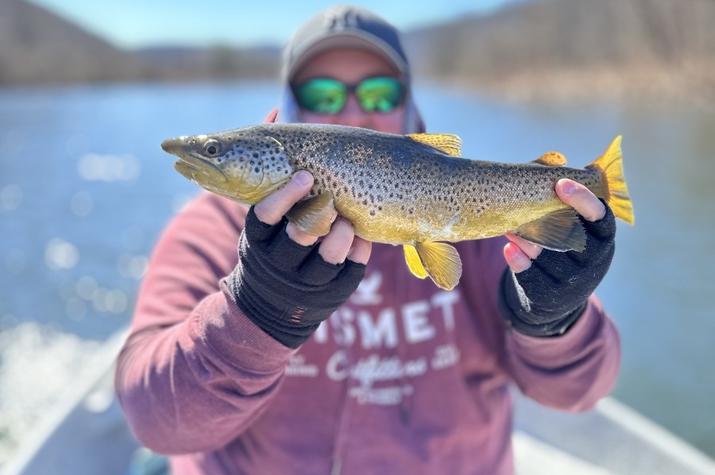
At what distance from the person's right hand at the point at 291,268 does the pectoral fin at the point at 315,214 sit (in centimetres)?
3

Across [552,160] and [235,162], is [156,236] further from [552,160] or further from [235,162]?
[552,160]

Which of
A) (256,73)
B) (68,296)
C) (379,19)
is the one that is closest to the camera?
(379,19)

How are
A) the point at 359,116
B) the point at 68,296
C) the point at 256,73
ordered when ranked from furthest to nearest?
the point at 256,73
the point at 68,296
the point at 359,116

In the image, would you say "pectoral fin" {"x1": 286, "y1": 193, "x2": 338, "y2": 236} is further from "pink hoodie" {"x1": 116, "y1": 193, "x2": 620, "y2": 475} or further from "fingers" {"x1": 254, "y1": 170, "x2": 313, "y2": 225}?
"pink hoodie" {"x1": 116, "y1": 193, "x2": 620, "y2": 475}

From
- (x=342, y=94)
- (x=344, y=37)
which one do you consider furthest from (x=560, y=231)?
(x=344, y=37)

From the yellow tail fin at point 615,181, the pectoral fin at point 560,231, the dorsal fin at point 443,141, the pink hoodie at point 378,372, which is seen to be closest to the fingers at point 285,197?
the dorsal fin at point 443,141

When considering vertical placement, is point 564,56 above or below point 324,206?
below

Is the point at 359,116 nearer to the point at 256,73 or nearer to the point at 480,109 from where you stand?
the point at 480,109

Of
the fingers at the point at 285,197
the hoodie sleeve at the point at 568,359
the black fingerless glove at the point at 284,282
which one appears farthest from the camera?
the hoodie sleeve at the point at 568,359

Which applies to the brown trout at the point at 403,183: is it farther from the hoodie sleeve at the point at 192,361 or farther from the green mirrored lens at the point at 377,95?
the green mirrored lens at the point at 377,95

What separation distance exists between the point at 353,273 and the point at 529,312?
69 centimetres

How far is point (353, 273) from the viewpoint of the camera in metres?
2.06

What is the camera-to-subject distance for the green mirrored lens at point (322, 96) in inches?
115

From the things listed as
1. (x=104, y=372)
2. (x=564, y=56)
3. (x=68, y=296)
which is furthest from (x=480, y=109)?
(x=104, y=372)
